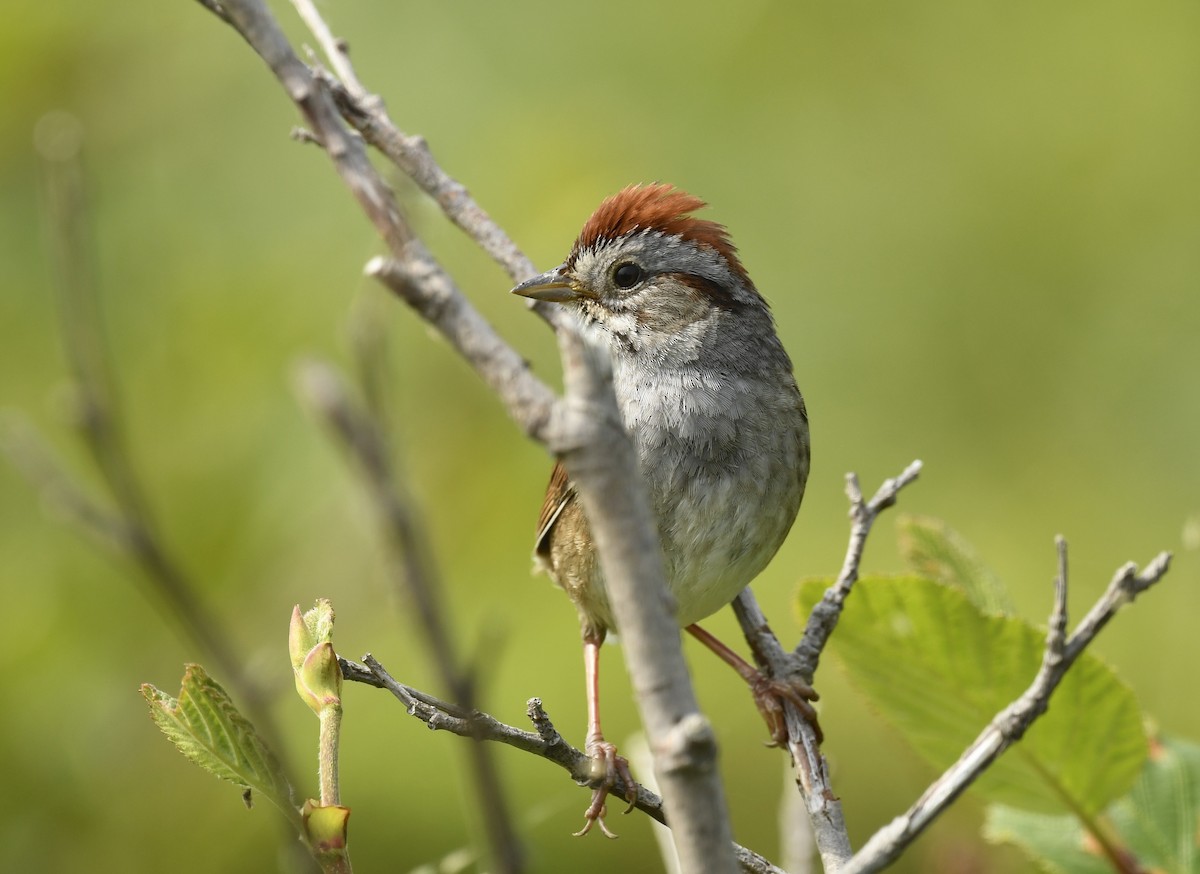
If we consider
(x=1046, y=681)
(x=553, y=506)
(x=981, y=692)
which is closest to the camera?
(x=1046, y=681)

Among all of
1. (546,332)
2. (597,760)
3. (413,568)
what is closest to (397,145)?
(546,332)

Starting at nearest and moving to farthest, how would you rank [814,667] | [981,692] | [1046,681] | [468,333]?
[468,333], [1046,681], [981,692], [814,667]

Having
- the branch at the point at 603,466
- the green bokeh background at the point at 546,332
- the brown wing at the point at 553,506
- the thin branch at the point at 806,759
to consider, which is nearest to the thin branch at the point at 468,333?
the branch at the point at 603,466

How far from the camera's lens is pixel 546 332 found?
10.4ft

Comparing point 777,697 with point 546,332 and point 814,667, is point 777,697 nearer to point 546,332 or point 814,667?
point 814,667

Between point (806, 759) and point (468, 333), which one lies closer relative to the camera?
point (468, 333)

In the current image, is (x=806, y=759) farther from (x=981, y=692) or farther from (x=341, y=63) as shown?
(x=341, y=63)

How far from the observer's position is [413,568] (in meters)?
0.79

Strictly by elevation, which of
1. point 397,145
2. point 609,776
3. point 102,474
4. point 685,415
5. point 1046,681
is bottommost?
point 1046,681

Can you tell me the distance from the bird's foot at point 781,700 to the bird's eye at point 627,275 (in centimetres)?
101

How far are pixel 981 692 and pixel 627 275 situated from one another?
5.23ft

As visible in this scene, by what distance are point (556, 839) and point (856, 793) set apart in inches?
37.5

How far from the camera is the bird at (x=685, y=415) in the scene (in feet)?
8.95

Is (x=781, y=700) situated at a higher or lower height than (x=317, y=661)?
higher
